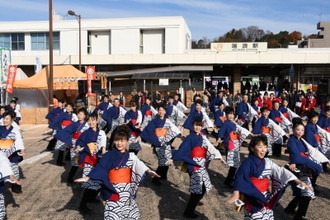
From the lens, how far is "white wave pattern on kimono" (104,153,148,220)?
4.08m

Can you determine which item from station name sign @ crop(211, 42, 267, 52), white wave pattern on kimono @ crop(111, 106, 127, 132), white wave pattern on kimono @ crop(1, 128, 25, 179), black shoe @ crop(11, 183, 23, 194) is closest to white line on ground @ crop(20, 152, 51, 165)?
white wave pattern on kimono @ crop(111, 106, 127, 132)

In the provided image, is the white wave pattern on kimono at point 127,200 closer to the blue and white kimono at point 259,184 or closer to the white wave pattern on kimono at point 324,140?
the blue and white kimono at point 259,184

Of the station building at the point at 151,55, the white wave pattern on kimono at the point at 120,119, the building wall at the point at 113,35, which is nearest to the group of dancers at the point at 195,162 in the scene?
the white wave pattern on kimono at the point at 120,119

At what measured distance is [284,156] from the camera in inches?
394

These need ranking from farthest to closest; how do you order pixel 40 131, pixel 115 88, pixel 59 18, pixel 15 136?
pixel 59 18 → pixel 115 88 → pixel 40 131 → pixel 15 136

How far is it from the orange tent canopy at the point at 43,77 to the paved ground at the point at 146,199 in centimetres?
1000

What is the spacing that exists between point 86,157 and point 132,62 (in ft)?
72.9

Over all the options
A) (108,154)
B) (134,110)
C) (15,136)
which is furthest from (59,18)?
(108,154)

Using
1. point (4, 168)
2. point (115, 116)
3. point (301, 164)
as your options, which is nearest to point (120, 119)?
point (115, 116)

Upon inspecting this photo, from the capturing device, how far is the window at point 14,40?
3250 cm

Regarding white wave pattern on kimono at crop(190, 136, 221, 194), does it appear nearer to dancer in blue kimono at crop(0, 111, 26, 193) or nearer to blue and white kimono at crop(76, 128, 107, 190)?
blue and white kimono at crop(76, 128, 107, 190)

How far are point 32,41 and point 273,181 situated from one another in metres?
32.2

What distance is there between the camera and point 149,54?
1087 inches

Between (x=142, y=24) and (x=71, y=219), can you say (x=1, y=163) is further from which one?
(x=142, y=24)
